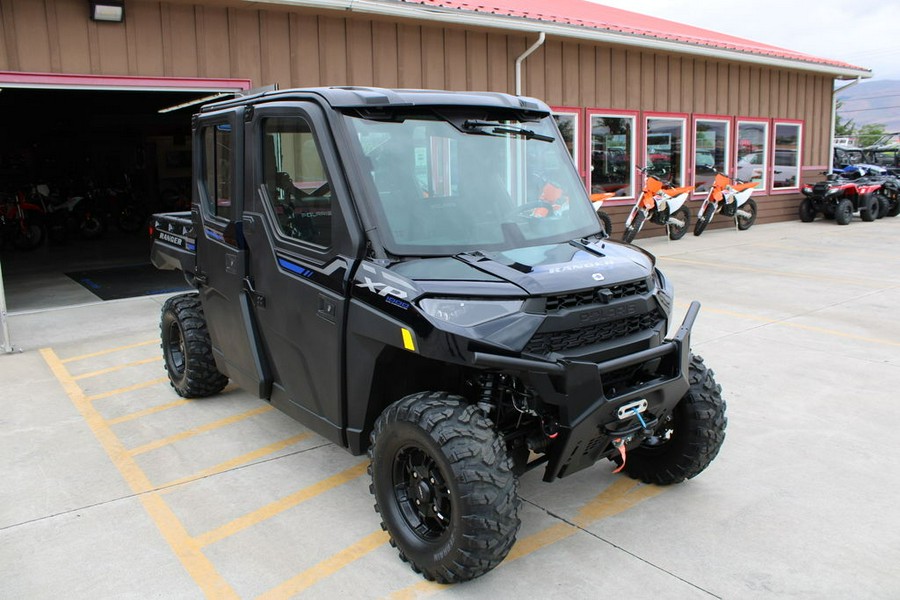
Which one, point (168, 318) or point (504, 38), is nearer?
point (168, 318)

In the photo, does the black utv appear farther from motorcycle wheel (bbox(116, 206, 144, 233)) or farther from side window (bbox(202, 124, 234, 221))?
motorcycle wheel (bbox(116, 206, 144, 233))

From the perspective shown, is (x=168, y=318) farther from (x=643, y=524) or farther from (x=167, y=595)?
(x=643, y=524)

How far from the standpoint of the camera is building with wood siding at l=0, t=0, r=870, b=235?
7961 millimetres

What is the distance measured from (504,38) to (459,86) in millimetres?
1197

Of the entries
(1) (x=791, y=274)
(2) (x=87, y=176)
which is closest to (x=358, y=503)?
(1) (x=791, y=274)

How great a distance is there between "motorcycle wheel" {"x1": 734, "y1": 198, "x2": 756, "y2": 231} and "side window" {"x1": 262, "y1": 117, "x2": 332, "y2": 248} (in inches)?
525

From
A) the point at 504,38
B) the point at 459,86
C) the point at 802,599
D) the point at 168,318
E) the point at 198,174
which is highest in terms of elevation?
the point at 504,38

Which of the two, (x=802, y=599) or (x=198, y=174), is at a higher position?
(x=198, y=174)

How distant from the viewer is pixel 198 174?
4.68 meters

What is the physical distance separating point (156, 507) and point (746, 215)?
47.0ft

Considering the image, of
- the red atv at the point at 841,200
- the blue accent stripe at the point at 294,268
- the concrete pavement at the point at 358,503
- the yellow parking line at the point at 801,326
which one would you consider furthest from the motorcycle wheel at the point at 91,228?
the red atv at the point at 841,200

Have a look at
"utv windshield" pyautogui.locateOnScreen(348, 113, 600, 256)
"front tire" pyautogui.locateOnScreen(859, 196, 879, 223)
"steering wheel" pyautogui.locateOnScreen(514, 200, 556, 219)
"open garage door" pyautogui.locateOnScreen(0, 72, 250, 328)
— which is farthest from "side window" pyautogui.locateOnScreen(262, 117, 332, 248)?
"front tire" pyautogui.locateOnScreen(859, 196, 879, 223)

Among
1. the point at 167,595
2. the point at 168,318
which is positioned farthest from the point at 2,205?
the point at 167,595

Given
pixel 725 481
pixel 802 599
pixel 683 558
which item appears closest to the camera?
pixel 802 599
